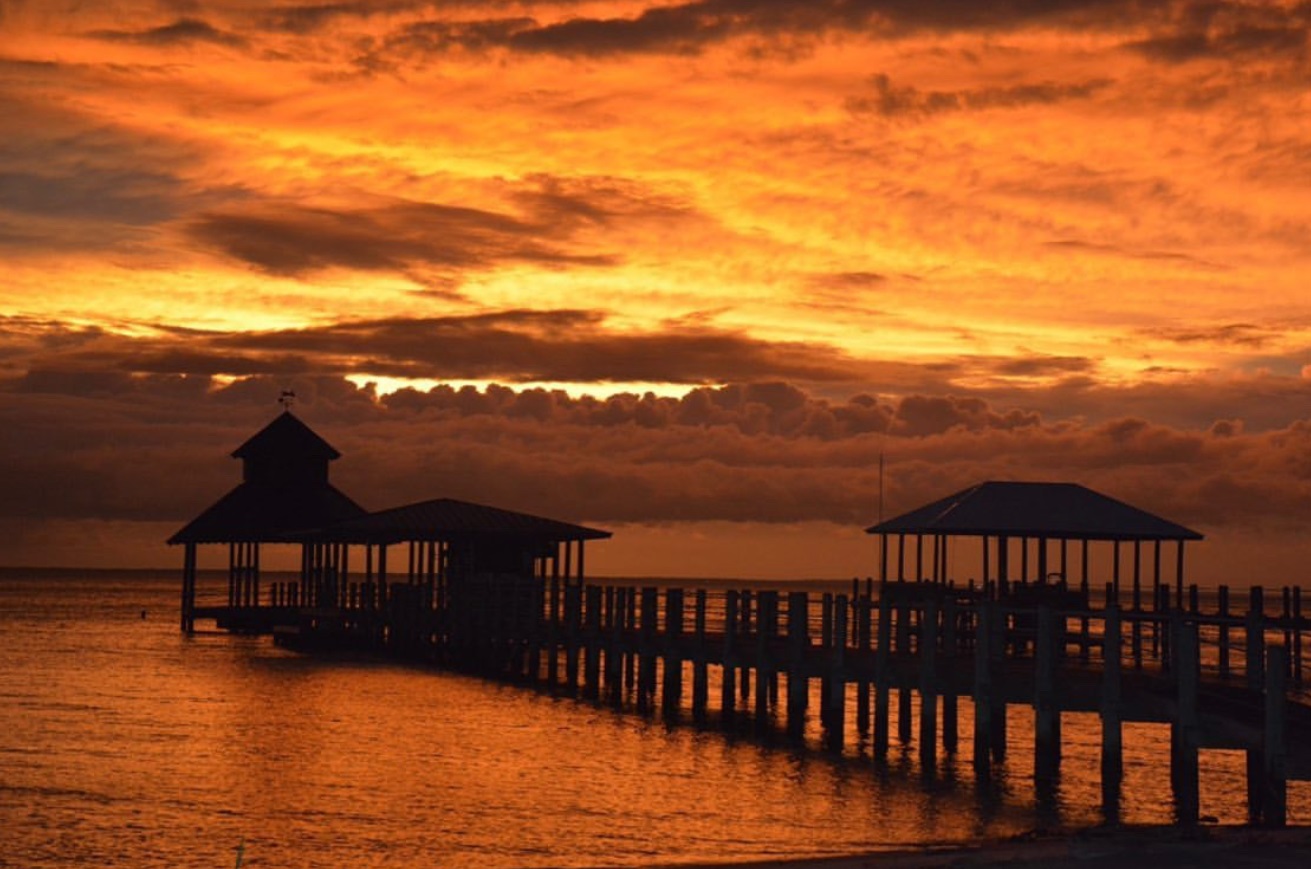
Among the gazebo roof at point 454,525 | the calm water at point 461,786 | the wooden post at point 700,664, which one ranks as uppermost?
the gazebo roof at point 454,525

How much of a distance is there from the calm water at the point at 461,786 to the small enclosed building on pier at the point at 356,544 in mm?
5954

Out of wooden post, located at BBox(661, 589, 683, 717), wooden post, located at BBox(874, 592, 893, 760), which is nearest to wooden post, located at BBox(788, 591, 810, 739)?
wooden post, located at BBox(874, 592, 893, 760)

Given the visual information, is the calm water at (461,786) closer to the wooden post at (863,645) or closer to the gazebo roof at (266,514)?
the wooden post at (863,645)

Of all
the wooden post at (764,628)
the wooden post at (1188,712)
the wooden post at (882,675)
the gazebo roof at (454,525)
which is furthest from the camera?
the gazebo roof at (454,525)

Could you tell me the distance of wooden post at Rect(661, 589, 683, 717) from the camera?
123ft

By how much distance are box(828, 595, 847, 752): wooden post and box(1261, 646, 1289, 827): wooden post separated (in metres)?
9.54

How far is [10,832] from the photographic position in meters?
22.5

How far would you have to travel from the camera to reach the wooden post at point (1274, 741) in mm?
20969

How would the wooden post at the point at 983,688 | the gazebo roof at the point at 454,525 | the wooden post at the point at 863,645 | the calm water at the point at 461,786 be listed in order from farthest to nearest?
1. the gazebo roof at the point at 454,525
2. the wooden post at the point at 863,645
3. the wooden post at the point at 983,688
4. the calm water at the point at 461,786

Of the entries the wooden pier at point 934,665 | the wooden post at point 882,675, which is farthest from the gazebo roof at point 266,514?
the wooden post at point 882,675

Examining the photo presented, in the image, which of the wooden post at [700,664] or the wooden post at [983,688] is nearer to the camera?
the wooden post at [983,688]

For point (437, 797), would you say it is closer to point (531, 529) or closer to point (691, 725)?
point (691, 725)

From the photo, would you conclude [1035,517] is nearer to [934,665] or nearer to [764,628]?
[764,628]

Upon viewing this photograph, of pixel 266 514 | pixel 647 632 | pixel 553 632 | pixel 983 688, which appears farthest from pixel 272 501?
pixel 983 688
